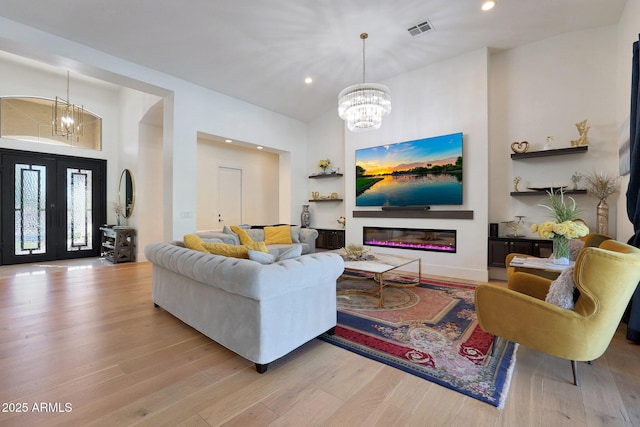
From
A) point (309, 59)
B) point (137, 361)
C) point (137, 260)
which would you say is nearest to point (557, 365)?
point (137, 361)

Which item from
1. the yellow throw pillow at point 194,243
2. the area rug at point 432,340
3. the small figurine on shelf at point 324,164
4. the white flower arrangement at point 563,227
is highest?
the small figurine on shelf at point 324,164

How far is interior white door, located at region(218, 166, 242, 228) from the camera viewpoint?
710 centimetres

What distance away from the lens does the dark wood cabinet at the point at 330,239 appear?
6302mm

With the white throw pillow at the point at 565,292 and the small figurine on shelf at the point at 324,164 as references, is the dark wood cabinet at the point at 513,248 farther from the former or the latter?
the small figurine on shelf at the point at 324,164

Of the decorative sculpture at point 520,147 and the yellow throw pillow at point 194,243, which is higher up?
the decorative sculpture at point 520,147

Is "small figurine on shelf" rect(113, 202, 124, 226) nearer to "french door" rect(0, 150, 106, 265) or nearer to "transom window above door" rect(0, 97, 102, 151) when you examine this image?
"french door" rect(0, 150, 106, 265)

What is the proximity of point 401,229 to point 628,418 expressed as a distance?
3.87 meters

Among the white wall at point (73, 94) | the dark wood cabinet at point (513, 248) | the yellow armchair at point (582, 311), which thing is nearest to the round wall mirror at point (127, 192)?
the white wall at point (73, 94)

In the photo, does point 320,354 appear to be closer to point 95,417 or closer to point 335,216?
point 95,417

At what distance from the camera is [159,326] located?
109 inches

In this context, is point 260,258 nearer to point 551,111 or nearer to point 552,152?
point 552,152

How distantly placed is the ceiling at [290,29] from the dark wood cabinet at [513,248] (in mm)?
3041

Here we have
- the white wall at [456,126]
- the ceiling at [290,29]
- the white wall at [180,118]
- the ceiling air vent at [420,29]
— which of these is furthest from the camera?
the white wall at [456,126]

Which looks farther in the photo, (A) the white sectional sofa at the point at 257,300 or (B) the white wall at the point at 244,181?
(B) the white wall at the point at 244,181
